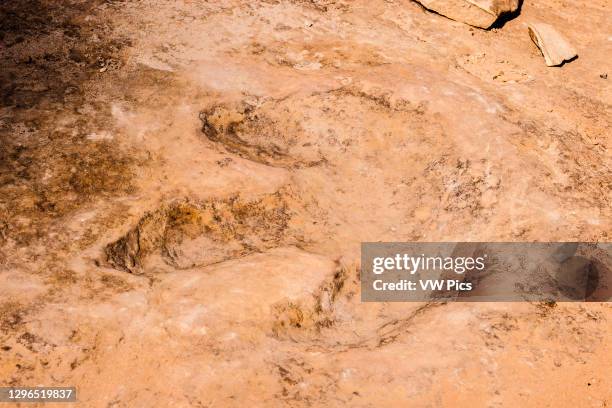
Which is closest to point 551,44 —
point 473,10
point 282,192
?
point 473,10

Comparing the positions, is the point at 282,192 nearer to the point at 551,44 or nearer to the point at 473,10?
the point at 473,10

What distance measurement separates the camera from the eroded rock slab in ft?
22.9

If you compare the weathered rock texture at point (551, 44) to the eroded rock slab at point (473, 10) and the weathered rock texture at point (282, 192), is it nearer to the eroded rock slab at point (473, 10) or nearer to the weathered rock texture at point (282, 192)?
the weathered rock texture at point (282, 192)

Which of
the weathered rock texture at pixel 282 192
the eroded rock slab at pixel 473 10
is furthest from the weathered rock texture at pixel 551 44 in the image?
the eroded rock slab at pixel 473 10

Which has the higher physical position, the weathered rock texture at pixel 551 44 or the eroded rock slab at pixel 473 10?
the eroded rock slab at pixel 473 10

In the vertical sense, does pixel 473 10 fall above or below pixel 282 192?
above

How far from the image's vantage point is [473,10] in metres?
7.02

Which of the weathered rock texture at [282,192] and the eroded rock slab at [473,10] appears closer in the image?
the weathered rock texture at [282,192]

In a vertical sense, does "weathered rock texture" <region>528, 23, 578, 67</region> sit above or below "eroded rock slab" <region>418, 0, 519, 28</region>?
below

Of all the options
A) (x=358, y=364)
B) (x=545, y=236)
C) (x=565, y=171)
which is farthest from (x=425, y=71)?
(x=358, y=364)

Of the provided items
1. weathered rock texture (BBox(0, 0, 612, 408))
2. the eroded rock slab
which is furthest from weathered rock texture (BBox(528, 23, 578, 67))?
the eroded rock slab

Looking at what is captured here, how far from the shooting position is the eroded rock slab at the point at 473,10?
6.99 metres

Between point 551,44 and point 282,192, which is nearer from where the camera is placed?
point 282,192

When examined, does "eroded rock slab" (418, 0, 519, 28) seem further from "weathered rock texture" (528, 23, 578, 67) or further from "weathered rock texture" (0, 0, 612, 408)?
"weathered rock texture" (528, 23, 578, 67)
